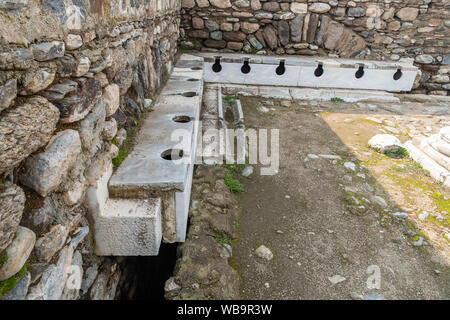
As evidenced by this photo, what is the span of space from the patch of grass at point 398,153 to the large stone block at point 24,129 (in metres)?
4.04

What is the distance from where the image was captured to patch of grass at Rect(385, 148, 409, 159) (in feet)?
12.8

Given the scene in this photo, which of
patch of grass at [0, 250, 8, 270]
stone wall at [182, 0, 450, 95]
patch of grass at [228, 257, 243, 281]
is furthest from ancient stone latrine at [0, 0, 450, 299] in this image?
stone wall at [182, 0, 450, 95]

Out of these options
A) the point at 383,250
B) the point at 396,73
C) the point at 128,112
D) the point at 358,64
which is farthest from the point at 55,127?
the point at 396,73

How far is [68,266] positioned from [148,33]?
8.48 feet

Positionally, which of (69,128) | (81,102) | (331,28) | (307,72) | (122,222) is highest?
(331,28)

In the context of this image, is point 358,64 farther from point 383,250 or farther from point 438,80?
point 383,250

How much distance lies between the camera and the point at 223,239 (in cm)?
237

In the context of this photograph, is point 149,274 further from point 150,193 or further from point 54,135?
point 54,135

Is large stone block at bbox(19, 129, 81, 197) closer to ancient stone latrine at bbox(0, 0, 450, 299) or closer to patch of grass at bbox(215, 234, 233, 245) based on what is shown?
ancient stone latrine at bbox(0, 0, 450, 299)

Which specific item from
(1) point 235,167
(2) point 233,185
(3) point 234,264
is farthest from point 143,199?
(1) point 235,167

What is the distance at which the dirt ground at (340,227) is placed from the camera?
213cm

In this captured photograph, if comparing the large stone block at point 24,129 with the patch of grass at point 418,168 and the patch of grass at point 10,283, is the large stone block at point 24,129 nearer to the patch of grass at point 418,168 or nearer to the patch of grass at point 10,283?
the patch of grass at point 10,283

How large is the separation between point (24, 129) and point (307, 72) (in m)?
5.86

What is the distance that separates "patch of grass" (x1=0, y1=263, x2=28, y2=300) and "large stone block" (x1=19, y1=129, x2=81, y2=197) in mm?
316
